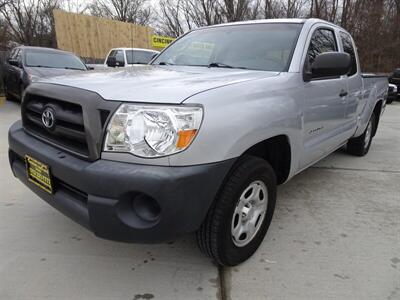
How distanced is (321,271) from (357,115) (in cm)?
247

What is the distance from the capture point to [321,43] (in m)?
3.29

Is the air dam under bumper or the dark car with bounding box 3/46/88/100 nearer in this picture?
the air dam under bumper

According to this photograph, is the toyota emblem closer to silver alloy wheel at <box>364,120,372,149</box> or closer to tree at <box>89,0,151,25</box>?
silver alloy wheel at <box>364,120,372,149</box>

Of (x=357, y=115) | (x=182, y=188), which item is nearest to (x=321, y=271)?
(x=182, y=188)

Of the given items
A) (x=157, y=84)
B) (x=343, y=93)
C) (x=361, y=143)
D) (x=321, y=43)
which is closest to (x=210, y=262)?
(x=157, y=84)

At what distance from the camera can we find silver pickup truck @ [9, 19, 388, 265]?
1753mm

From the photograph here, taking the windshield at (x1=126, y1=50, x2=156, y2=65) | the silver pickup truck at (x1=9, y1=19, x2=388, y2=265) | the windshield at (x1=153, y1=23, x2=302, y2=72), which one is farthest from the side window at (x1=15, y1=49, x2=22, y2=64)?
the silver pickup truck at (x1=9, y1=19, x2=388, y2=265)

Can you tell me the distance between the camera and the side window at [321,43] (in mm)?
3017

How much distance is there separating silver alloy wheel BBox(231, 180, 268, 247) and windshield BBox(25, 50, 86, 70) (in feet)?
24.8

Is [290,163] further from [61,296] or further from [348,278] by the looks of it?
[61,296]

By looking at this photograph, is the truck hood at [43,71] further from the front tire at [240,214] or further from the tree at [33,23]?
the tree at [33,23]

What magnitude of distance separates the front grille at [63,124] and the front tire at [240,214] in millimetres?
809

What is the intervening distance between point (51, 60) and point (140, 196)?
26.2 feet

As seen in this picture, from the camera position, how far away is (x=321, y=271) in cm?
230
